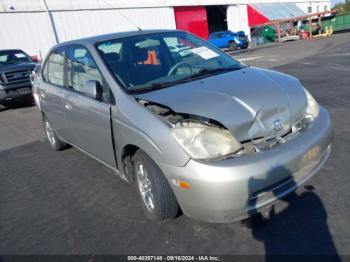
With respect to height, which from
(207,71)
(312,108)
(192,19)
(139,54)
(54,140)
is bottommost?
(54,140)

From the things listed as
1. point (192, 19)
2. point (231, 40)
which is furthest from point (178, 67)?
point (192, 19)

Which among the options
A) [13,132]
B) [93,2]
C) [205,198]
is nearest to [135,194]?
[205,198]

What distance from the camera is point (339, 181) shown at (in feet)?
11.0

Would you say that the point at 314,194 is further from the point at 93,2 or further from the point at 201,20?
the point at 201,20

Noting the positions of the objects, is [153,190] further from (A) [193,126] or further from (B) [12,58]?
(B) [12,58]

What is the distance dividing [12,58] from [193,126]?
1062 centimetres

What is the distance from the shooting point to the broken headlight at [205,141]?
2482mm

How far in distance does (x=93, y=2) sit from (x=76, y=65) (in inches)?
915

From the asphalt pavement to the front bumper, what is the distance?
0.32 m

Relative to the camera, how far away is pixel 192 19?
107 ft

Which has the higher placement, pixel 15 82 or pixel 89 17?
pixel 89 17

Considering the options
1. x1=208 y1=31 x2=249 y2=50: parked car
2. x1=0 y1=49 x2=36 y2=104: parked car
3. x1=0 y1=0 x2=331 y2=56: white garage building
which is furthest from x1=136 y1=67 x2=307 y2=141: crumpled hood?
x1=208 y1=31 x2=249 y2=50: parked car

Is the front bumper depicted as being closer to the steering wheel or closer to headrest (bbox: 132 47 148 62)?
the steering wheel

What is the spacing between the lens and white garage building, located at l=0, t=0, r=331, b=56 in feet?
68.6
